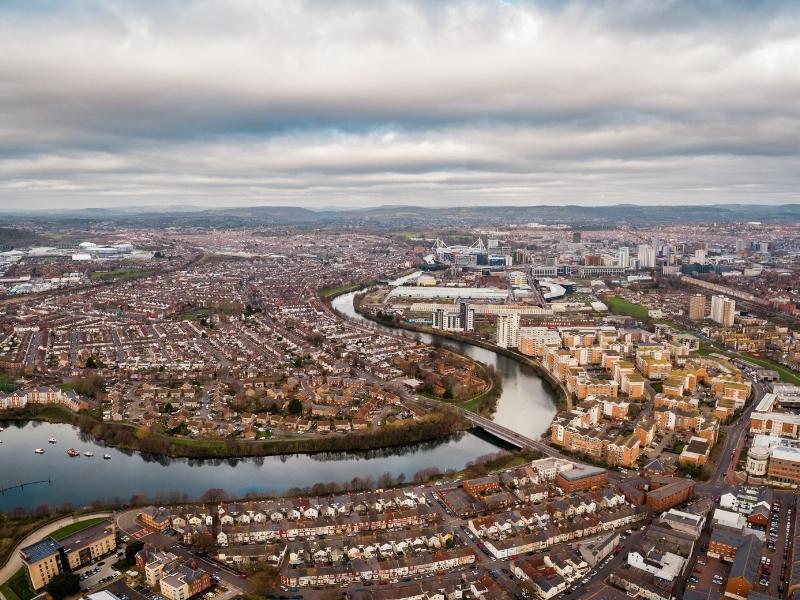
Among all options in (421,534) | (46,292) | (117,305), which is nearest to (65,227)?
(46,292)

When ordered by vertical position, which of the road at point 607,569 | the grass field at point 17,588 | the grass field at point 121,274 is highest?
the grass field at point 121,274

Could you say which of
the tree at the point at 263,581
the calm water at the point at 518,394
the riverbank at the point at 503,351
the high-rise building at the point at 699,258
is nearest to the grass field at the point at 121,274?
the riverbank at the point at 503,351

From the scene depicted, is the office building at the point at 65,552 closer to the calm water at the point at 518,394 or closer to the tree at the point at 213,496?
the tree at the point at 213,496

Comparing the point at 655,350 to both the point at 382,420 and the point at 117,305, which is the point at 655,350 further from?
the point at 117,305

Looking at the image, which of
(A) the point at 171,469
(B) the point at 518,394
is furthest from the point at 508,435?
(A) the point at 171,469

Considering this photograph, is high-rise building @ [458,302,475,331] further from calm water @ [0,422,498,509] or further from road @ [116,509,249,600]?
road @ [116,509,249,600]

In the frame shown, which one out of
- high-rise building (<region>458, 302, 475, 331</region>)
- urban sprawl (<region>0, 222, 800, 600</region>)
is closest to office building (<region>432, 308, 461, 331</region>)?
urban sprawl (<region>0, 222, 800, 600</region>)

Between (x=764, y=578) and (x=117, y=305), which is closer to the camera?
(x=764, y=578)
